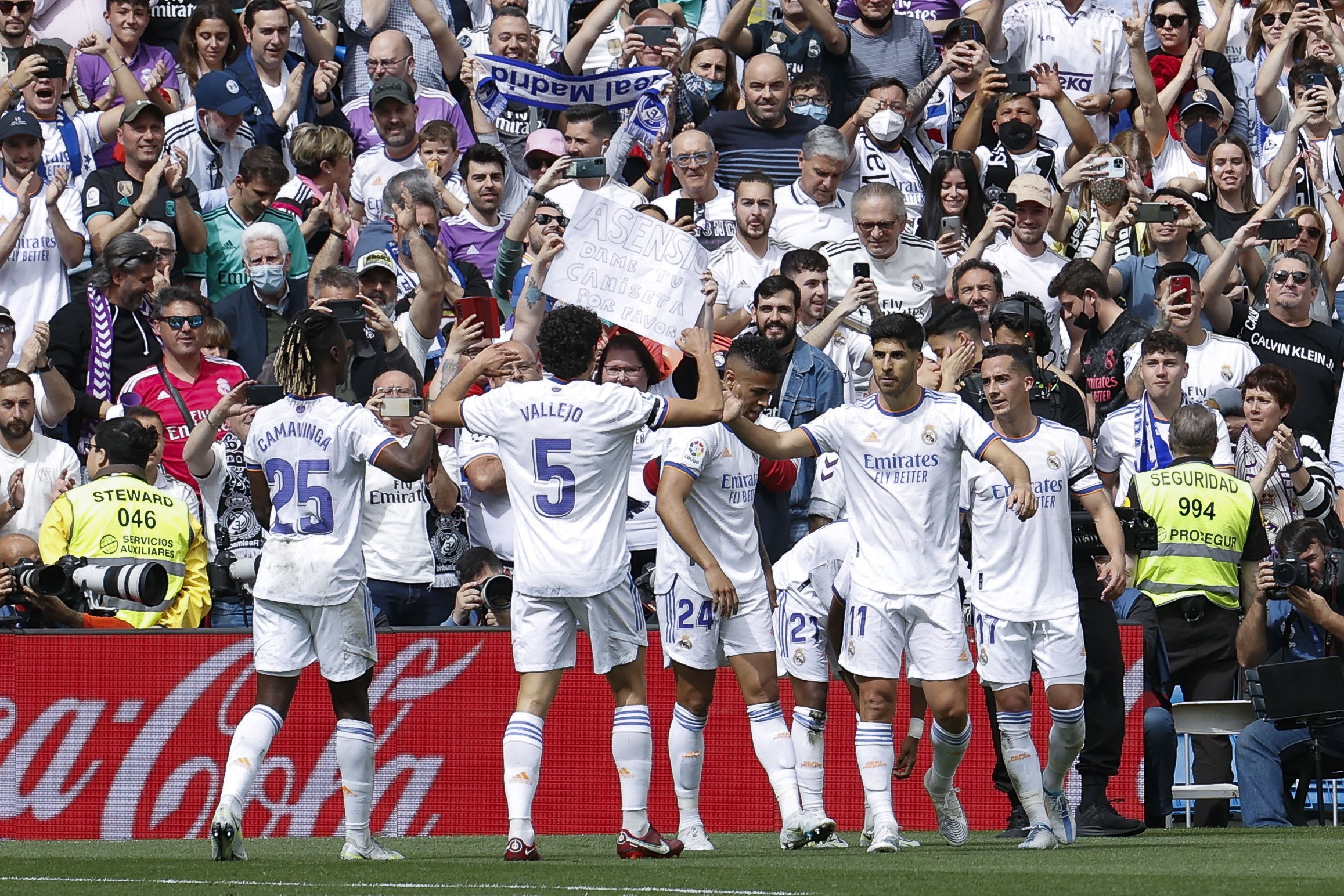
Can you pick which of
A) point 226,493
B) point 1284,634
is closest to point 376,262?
point 226,493

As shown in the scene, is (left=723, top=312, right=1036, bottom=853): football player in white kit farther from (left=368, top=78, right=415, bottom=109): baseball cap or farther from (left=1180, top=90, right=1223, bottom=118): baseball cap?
(left=1180, top=90, right=1223, bottom=118): baseball cap

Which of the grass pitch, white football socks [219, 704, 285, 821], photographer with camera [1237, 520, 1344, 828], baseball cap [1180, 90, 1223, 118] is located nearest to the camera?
the grass pitch

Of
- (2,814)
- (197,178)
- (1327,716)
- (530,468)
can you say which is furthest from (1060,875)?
(197,178)

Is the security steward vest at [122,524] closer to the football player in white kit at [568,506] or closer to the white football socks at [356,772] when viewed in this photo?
the white football socks at [356,772]

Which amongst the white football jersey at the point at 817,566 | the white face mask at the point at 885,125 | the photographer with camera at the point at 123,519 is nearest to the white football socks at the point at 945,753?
the white football jersey at the point at 817,566

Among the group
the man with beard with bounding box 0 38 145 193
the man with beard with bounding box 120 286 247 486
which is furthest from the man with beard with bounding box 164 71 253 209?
the man with beard with bounding box 120 286 247 486

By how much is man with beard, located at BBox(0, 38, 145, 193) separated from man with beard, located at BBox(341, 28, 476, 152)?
164cm

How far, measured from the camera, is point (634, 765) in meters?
8.90

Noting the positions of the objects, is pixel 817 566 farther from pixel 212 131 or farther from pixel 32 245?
pixel 212 131

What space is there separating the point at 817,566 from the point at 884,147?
5.89m

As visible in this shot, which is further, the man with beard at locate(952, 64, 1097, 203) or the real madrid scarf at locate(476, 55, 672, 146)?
the man with beard at locate(952, 64, 1097, 203)

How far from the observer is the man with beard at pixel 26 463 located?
1193 cm

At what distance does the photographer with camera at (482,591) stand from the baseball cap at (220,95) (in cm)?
478

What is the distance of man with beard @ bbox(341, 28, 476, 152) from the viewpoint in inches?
617
